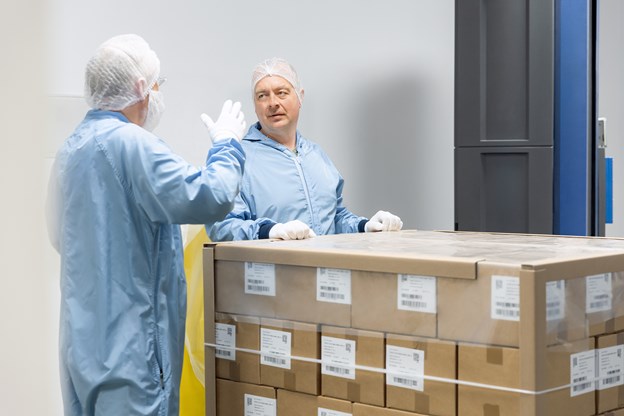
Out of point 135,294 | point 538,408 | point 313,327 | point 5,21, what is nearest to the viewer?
point 5,21

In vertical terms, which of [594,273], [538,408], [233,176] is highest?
[233,176]

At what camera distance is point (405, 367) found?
1794 mm

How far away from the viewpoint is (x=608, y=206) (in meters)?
4.23

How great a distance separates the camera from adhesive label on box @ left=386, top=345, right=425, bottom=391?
1771mm

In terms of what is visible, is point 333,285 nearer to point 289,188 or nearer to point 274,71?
point 289,188

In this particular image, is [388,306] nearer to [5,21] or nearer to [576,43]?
[5,21]

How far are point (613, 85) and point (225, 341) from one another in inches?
172

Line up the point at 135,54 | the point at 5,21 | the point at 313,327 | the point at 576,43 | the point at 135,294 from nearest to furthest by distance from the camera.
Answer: the point at 5,21, the point at 313,327, the point at 135,294, the point at 135,54, the point at 576,43

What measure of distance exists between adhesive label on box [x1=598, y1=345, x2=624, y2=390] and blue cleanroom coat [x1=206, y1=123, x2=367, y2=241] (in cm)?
144

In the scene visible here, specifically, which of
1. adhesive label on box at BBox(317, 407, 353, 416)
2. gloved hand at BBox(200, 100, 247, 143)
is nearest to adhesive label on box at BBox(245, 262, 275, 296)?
adhesive label on box at BBox(317, 407, 353, 416)

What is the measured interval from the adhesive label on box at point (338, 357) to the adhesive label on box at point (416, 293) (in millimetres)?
187

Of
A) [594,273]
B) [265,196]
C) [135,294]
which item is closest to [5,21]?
[594,273]

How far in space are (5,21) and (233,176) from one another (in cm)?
185

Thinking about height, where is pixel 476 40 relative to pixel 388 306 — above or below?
above
